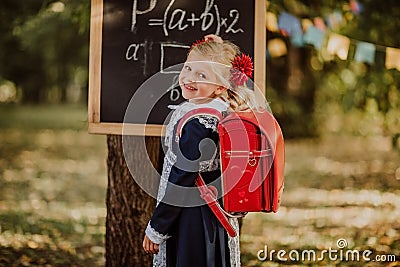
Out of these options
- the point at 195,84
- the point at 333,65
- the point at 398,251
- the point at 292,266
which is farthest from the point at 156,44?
the point at 333,65

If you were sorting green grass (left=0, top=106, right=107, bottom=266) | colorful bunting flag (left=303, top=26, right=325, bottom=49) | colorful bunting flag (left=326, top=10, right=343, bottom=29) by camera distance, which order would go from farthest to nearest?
colorful bunting flag (left=326, top=10, right=343, bottom=29), green grass (left=0, top=106, right=107, bottom=266), colorful bunting flag (left=303, top=26, right=325, bottom=49)

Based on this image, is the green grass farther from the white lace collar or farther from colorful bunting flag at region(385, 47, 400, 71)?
colorful bunting flag at region(385, 47, 400, 71)

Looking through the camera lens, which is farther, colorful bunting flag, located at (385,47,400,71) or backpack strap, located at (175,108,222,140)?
colorful bunting flag, located at (385,47,400,71)

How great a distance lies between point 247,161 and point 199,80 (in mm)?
389

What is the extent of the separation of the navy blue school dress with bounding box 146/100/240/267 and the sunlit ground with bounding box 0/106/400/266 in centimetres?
193

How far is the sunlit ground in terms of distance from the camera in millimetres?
5344

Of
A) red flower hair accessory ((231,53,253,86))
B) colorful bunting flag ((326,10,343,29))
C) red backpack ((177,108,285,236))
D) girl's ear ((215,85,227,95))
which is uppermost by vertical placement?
colorful bunting flag ((326,10,343,29))

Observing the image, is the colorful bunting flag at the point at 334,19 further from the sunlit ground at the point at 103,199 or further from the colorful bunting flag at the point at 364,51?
the sunlit ground at the point at 103,199

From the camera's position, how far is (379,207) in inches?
266

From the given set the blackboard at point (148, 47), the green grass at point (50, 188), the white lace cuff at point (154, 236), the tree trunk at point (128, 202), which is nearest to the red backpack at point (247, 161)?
the white lace cuff at point (154, 236)

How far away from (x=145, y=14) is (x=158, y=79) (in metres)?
0.31

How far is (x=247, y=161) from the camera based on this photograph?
2.90 metres

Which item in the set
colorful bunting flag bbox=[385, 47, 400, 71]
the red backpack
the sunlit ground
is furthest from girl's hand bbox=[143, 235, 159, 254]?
the sunlit ground

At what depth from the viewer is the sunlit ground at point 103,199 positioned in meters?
5.34
